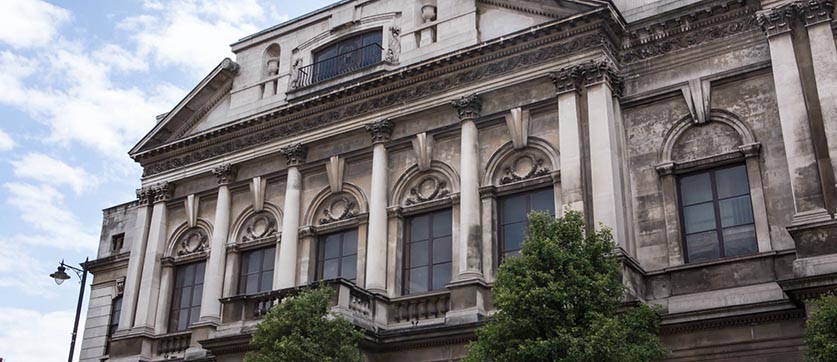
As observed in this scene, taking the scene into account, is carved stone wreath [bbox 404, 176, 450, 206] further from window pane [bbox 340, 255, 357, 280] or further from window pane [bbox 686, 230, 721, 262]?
window pane [bbox 686, 230, 721, 262]

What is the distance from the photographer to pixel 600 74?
2169 cm

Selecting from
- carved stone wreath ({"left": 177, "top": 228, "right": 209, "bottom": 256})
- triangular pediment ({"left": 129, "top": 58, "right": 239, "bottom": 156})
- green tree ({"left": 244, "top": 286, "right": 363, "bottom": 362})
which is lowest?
Answer: green tree ({"left": 244, "top": 286, "right": 363, "bottom": 362})

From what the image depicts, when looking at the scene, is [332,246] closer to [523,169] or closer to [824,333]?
[523,169]

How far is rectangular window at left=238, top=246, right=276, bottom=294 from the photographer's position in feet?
85.4

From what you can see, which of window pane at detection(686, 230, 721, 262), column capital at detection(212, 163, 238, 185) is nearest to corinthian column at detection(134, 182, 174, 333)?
Result: column capital at detection(212, 163, 238, 185)

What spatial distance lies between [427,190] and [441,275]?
2449 millimetres

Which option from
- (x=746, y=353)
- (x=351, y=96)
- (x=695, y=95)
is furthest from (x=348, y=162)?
(x=746, y=353)

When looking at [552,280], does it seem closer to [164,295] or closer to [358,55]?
[358,55]

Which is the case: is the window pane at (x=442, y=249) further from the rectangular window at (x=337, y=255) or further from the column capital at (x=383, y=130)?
the column capital at (x=383, y=130)

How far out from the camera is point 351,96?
25.6 m

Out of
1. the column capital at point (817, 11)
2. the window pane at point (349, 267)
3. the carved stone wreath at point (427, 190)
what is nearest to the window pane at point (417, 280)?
the window pane at point (349, 267)

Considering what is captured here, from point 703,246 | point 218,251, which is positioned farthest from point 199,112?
point 703,246

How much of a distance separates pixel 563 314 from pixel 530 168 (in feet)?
23.8

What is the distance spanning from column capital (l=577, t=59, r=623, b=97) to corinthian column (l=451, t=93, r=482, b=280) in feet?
9.71
